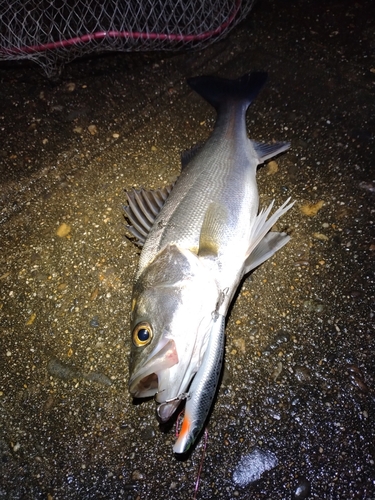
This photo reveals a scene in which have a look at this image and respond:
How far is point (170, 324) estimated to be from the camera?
232 centimetres

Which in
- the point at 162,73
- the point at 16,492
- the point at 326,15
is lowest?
the point at 16,492

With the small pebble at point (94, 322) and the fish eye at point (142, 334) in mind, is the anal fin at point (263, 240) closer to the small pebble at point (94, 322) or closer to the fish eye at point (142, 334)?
the fish eye at point (142, 334)

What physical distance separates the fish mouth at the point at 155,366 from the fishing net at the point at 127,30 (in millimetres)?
3117

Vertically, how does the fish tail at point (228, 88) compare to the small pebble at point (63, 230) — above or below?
above

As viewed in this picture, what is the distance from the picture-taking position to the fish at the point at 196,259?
7.34ft

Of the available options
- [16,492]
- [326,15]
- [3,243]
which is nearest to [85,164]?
[3,243]

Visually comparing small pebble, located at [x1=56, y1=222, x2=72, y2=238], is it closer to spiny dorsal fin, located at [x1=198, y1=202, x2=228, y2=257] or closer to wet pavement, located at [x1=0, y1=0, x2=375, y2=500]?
wet pavement, located at [x1=0, y1=0, x2=375, y2=500]

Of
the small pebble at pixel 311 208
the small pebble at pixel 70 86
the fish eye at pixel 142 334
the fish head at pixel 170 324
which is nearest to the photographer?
the fish head at pixel 170 324

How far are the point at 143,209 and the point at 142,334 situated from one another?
99cm

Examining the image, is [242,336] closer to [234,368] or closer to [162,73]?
[234,368]

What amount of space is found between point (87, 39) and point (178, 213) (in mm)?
2287

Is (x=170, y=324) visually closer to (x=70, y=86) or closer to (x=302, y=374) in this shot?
(x=302, y=374)

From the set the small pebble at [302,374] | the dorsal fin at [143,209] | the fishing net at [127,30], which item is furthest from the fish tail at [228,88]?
the small pebble at [302,374]

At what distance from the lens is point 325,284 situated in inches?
116
